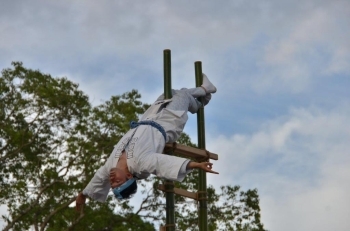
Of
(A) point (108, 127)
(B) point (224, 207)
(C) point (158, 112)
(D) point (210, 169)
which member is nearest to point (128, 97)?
(A) point (108, 127)

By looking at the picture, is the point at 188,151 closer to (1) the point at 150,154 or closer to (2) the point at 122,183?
(1) the point at 150,154

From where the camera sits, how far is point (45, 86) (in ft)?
40.4

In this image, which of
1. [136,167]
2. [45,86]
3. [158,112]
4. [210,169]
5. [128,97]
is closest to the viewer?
[210,169]

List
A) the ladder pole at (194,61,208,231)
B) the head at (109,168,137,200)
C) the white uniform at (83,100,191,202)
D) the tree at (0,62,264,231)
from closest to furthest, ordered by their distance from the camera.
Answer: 1. the white uniform at (83,100,191,202)
2. the head at (109,168,137,200)
3. the ladder pole at (194,61,208,231)
4. the tree at (0,62,264,231)

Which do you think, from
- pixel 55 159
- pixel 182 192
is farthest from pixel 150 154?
pixel 55 159

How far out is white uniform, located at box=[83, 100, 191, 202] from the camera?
4988 mm

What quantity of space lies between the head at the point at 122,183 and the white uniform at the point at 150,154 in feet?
0.21

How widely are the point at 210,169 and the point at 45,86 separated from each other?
7957mm

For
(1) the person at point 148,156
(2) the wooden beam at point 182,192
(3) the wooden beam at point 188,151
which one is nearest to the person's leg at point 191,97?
(1) the person at point 148,156

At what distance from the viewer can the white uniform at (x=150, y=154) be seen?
196 inches

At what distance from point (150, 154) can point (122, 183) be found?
0.29 meters

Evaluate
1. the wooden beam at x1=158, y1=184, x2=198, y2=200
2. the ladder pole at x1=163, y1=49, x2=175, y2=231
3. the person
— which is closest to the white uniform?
the person

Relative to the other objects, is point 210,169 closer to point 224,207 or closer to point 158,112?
point 158,112

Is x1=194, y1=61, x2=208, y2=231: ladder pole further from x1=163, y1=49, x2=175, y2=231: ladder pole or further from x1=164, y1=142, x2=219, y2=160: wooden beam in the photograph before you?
x1=163, y1=49, x2=175, y2=231: ladder pole
